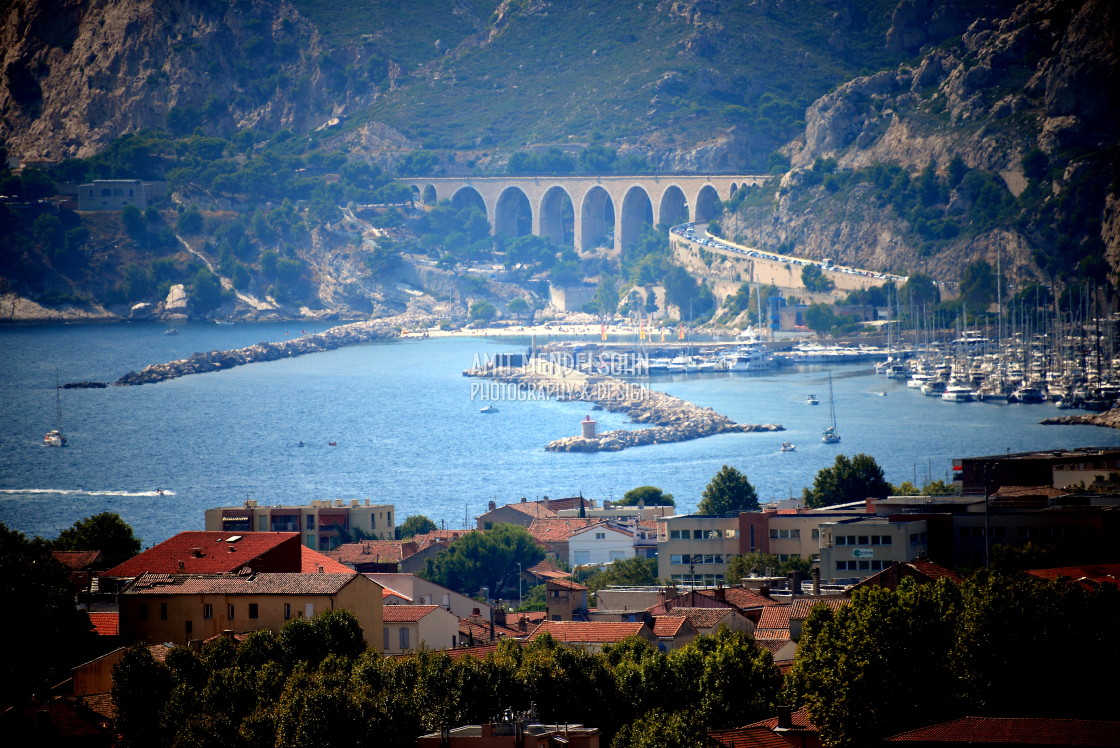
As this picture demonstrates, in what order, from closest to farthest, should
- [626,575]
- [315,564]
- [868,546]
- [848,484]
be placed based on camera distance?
[315,564] → [868,546] → [626,575] → [848,484]

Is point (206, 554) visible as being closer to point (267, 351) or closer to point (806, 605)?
point (806, 605)

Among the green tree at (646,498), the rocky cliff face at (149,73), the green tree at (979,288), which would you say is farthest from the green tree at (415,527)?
the rocky cliff face at (149,73)

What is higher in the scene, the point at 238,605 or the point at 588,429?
the point at 238,605

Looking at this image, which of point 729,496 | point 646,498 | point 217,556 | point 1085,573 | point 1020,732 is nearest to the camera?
point 1020,732

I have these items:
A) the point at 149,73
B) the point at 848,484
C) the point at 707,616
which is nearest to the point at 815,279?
the point at 848,484

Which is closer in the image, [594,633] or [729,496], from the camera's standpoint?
[594,633]

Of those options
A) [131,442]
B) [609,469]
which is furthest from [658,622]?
[131,442]

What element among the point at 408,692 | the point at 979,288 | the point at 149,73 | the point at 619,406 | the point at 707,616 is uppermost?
the point at 149,73
